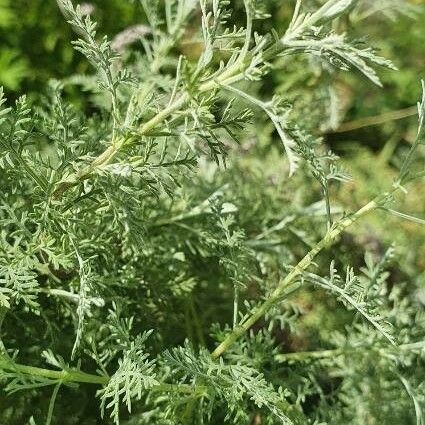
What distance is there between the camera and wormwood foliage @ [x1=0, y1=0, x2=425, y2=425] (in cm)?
107

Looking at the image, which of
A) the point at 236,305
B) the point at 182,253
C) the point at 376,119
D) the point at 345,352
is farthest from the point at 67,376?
the point at 376,119

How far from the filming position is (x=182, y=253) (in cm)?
149

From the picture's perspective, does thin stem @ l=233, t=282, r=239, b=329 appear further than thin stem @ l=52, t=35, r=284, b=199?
Yes

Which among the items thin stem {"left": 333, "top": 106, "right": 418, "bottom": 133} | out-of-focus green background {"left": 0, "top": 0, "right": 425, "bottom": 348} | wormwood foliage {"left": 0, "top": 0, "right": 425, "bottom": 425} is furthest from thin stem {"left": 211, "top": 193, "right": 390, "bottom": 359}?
thin stem {"left": 333, "top": 106, "right": 418, "bottom": 133}

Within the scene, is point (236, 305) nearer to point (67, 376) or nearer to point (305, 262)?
point (305, 262)

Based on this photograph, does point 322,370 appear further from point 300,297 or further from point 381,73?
point 381,73

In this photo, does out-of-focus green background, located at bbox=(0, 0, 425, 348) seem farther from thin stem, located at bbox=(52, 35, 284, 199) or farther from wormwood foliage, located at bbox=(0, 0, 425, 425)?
thin stem, located at bbox=(52, 35, 284, 199)

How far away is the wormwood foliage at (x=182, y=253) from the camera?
107 cm

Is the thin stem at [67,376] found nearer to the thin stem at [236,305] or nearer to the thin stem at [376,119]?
the thin stem at [236,305]

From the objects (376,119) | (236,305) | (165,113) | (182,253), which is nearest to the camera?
(165,113)

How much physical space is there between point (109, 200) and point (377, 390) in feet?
2.77

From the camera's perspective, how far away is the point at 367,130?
117 inches

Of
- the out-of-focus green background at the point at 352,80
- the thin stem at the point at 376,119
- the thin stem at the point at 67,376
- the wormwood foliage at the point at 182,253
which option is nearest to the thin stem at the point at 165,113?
the wormwood foliage at the point at 182,253

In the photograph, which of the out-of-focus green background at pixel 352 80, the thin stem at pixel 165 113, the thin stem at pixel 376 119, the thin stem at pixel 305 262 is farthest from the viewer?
the thin stem at pixel 376 119
